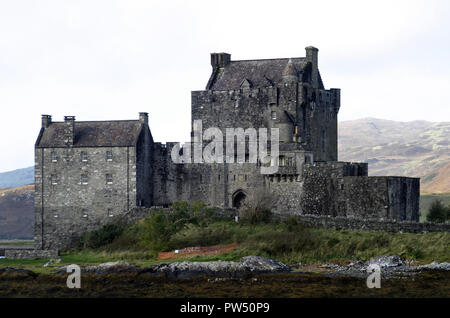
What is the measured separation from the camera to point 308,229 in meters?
58.9

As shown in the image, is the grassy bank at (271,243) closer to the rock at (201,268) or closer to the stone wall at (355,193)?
the rock at (201,268)

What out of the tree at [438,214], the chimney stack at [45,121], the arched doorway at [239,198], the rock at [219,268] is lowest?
the rock at [219,268]

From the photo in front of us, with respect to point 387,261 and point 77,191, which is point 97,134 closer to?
point 77,191

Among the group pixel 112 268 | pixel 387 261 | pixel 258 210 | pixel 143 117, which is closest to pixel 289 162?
pixel 258 210

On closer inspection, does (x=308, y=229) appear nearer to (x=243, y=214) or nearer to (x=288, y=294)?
(x=243, y=214)

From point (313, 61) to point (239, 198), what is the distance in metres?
12.9

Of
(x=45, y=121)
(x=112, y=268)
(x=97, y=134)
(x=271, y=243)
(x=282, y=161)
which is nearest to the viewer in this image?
(x=112, y=268)

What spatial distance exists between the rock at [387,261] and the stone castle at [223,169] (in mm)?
11621

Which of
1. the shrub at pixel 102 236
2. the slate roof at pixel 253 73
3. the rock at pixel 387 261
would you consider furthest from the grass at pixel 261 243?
the slate roof at pixel 253 73

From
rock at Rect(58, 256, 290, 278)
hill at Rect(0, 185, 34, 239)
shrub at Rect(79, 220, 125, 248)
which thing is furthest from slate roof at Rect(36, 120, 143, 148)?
hill at Rect(0, 185, 34, 239)

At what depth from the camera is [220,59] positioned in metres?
78.4

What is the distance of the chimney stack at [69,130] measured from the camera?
70375mm

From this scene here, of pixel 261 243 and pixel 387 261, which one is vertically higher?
pixel 261 243

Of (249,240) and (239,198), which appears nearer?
(249,240)
